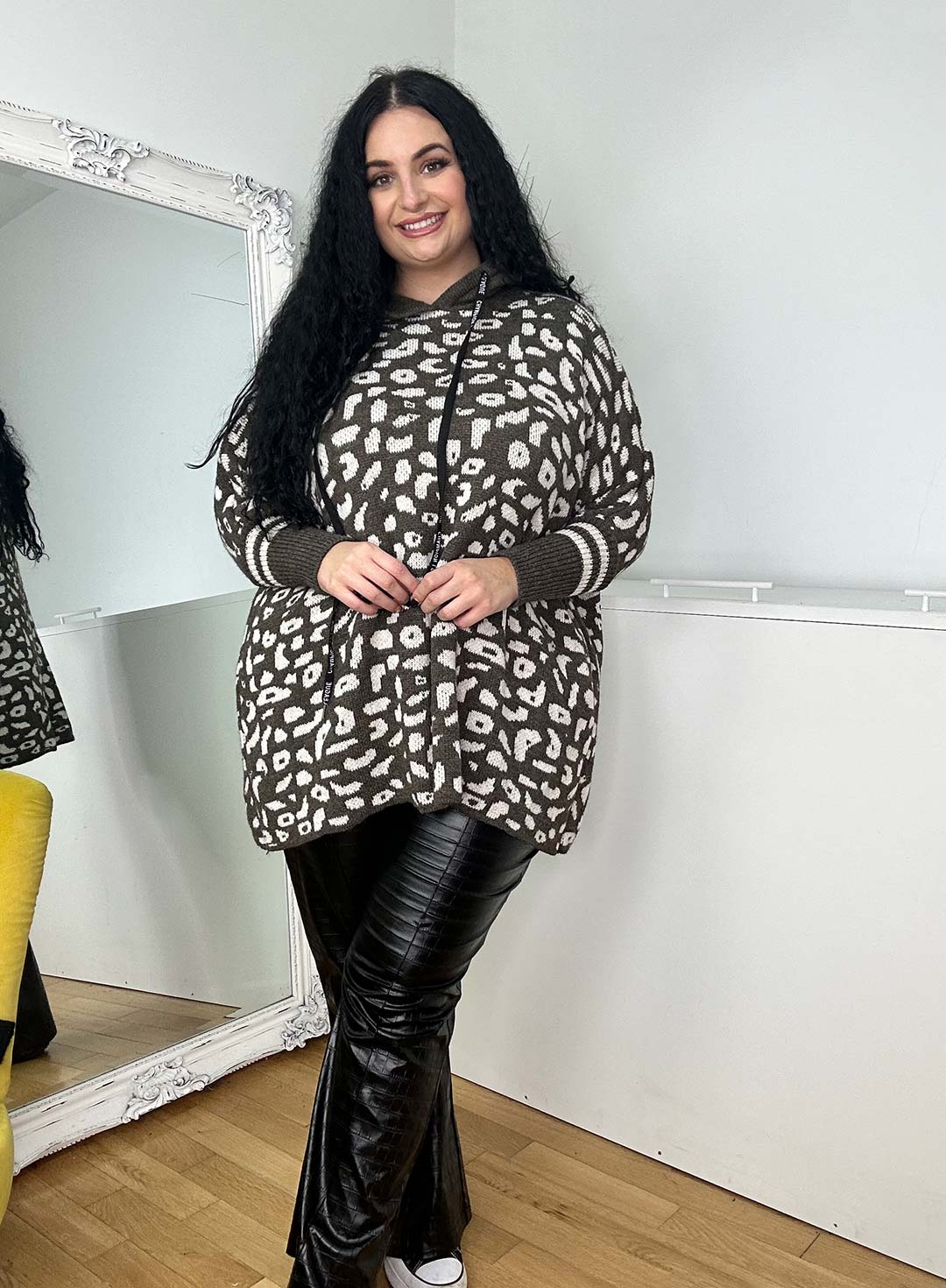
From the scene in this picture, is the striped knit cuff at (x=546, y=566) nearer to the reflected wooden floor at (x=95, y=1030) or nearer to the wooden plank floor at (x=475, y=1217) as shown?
the wooden plank floor at (x=475, y=1217)

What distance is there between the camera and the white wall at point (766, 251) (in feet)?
5.83

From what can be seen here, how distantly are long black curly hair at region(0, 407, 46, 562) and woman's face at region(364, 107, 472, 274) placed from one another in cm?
69

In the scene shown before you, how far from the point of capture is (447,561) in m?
1.35

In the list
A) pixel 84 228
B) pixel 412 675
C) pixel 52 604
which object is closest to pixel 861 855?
pixel 412 675

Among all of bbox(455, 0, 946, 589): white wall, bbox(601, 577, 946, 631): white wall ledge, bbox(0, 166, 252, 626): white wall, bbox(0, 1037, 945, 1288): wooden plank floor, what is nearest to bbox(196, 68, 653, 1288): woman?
bbox(0, 1037, 945, 1288): wooden plank floor

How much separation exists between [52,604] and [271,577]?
1.79 feet

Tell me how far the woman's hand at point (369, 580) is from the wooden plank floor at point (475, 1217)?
3.06ft

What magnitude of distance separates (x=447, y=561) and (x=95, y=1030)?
1.10 m

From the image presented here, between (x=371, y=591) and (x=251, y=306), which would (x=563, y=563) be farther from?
(x=251, y=306)

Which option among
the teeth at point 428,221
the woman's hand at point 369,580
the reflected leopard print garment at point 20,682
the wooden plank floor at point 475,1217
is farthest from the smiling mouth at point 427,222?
the wooden plank floor at point 475,1217

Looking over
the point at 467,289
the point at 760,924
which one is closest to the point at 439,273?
the point at 467,289

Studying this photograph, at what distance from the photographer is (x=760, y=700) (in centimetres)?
165

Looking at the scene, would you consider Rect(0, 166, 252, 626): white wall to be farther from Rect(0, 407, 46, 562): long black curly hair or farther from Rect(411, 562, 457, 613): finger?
Rect(411, 562, 457, 613): finger

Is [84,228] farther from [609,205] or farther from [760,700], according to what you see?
[760,700]
